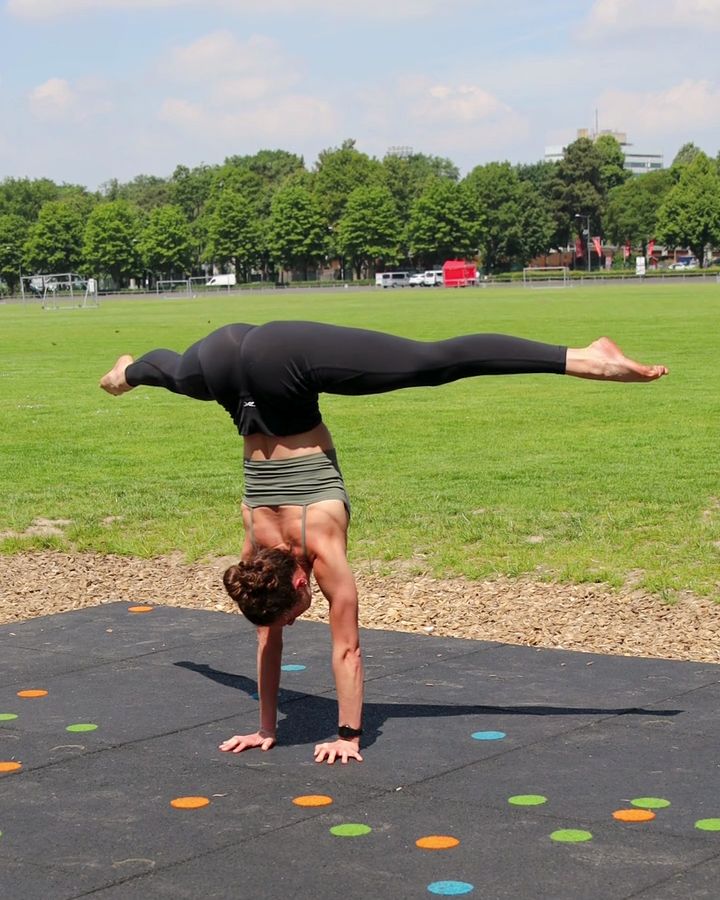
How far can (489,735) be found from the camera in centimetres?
635

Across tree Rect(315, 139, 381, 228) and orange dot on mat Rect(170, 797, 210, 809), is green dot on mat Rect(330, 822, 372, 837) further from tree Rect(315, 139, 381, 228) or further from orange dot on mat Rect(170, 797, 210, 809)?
tree Rect(315, 139, 381, 228)

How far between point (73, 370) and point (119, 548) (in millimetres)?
18798

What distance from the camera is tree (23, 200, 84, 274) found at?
504ft

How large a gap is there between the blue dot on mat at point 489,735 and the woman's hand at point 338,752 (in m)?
0.60

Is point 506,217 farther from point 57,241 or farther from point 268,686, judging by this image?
point 268,686

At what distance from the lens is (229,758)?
6137mm

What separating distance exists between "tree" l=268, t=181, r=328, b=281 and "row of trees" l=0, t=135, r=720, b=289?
4.1 inches

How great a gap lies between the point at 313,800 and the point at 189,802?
19.5 inches

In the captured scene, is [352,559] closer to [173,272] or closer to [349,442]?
[349,442]

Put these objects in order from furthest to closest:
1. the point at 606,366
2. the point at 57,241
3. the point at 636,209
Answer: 1. the point at 636,209
2. the point at 57,241
3. the point at 606,366

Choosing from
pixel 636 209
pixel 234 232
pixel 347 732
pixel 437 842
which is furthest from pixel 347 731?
pixel 636 209

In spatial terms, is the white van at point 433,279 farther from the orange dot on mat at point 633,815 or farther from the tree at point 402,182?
the orange dot on mat at point 633,815

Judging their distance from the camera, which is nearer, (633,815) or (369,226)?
(633,815)

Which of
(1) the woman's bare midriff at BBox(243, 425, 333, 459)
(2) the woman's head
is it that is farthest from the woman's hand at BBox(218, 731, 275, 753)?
(1) the woman's bare midriff at BBox(243, 425, 333, 459)
